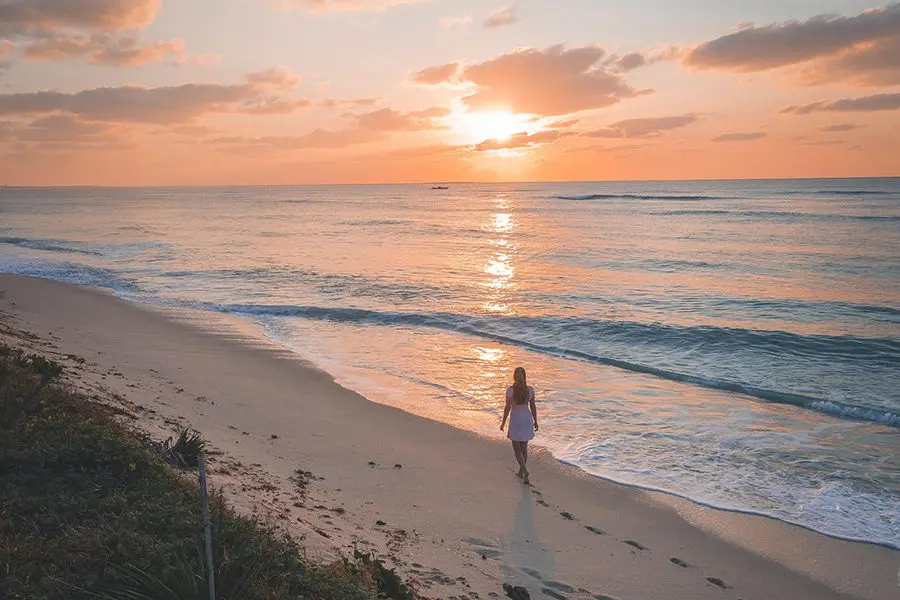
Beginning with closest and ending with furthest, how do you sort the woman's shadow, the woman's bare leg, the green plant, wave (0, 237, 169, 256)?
the woman's shadow
the green plant
the woman's bare leg
wave (0, 237, 169, 256)

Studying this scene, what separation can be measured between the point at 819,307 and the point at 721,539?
19.2 m

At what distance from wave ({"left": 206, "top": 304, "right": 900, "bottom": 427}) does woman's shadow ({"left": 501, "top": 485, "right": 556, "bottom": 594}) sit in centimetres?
880

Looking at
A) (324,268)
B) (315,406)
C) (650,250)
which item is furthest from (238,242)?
(315,406)

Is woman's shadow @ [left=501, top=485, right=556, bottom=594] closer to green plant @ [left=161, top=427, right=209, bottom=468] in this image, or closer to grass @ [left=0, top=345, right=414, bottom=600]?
grass @ [left=0, top=345, right=414, bottom=600]

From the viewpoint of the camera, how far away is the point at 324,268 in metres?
35.6

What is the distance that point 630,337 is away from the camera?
19.6m

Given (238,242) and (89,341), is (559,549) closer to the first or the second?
(89,341)

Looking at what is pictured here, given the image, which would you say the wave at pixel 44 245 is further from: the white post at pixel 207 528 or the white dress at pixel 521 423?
the white post at pixel 207 528

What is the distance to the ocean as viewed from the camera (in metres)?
10.3

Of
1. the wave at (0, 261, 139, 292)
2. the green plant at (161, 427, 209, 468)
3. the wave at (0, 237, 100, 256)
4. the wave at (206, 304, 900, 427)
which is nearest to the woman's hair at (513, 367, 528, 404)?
the green plant at (161, 427, 209, 468)

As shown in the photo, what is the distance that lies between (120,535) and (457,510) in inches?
160

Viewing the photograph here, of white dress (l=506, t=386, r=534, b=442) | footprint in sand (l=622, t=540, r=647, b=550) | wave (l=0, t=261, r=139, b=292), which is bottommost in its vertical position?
footprint in sand (l=622, t=540, r=647, b=550)

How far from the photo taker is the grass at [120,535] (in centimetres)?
466

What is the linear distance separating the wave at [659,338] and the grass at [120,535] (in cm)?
1168
